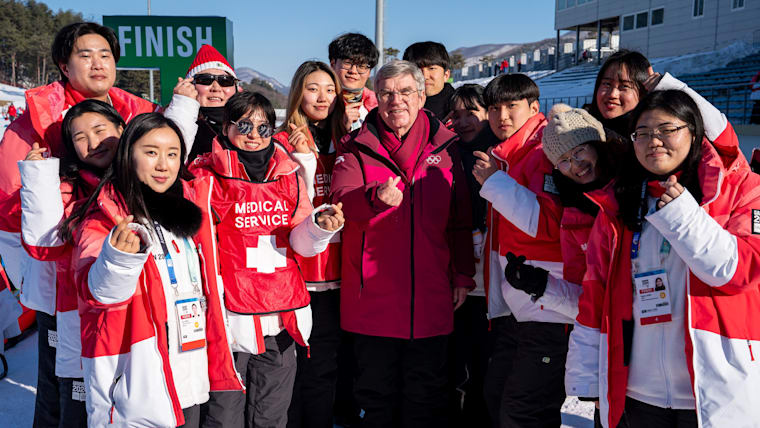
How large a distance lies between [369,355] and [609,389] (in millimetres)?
1334

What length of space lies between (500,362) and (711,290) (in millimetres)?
1192

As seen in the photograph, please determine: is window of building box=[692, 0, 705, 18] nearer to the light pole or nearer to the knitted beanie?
the light pole

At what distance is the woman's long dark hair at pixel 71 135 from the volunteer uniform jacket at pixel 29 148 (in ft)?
0.73

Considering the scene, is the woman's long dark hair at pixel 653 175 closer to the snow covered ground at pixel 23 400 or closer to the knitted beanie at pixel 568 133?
the knitted beanie at pixel 568 133

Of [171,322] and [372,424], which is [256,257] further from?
[372,424]

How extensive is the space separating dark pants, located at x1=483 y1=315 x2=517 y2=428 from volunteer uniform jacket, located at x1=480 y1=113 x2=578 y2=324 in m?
0.08

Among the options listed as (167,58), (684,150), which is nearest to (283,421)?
(684,150)

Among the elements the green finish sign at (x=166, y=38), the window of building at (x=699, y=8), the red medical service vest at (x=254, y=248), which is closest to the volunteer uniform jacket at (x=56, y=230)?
the red medical service vest at (x=254, y=248)

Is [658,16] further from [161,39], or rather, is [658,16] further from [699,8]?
[161,39]

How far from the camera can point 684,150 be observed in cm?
208

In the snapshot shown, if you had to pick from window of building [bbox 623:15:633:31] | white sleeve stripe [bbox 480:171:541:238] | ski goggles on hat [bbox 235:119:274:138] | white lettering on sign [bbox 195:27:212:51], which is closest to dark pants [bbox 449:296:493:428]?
white sleeve stripe [bbox 480:171:541:238]

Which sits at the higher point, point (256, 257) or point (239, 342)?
point (256, 257)

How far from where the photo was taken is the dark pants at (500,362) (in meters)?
2.91

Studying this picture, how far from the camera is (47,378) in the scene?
280cm
